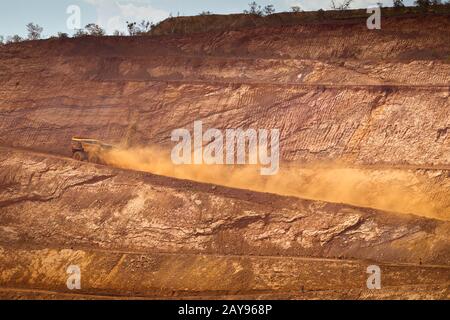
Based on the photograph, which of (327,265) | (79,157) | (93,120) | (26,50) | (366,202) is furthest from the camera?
(26,50)

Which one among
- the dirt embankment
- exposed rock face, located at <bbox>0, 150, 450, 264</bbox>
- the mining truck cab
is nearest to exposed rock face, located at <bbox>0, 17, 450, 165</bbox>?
the mining truck cab

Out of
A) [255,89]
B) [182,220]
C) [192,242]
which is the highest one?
[255,89]

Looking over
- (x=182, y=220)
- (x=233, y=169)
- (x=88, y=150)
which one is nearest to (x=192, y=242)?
(x=182, y=220)

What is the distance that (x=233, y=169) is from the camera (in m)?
12.6

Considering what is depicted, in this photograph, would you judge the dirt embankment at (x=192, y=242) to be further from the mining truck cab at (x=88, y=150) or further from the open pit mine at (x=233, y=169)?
the mining truck cab at (x=88, y=150)

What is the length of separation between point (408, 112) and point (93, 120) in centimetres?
862

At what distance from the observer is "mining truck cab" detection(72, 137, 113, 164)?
1320 cm

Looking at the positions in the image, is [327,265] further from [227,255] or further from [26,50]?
[26,50]

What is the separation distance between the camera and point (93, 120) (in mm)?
14328

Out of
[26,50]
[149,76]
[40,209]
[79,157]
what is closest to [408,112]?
[149,76]

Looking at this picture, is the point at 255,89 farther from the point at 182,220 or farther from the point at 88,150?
the point at 88,150

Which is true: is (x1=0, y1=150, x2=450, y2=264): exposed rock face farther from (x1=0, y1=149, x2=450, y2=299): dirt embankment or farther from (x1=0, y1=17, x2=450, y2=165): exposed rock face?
(x1=0, y1=17, x2=450, y2=165): exposed rock face

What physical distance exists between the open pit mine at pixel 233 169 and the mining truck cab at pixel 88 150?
0.12 ft

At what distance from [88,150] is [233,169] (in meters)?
3.96
